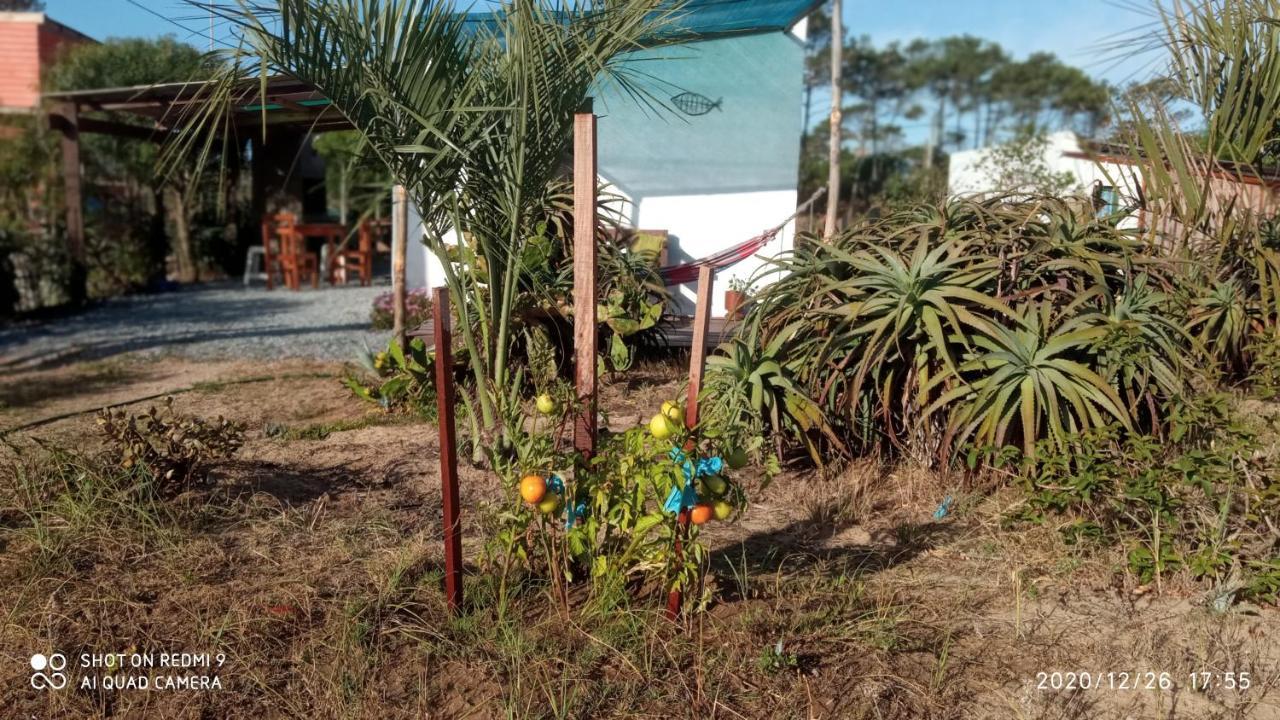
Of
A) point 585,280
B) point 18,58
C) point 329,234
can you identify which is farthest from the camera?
point 18,58

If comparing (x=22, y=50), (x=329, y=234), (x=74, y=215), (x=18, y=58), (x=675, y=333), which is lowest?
(x=675, y=333)

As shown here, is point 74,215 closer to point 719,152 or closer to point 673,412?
point 719,152

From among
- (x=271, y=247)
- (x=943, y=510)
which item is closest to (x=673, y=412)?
(x=943, y=510)

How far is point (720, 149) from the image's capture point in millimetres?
9578

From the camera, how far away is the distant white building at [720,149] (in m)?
9.39

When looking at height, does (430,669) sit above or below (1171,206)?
below

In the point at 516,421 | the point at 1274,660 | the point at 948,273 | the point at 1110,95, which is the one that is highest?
the point at 1110,95

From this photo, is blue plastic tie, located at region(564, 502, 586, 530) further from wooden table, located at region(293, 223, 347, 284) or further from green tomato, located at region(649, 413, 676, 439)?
wooden table, located at region(293, 223, 347, 284)

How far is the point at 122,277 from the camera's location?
13.0 meters

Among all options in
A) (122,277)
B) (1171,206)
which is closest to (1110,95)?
(1171,206)

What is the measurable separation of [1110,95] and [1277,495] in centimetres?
236

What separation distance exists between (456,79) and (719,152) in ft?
22.1

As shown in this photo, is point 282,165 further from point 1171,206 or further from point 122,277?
point 1171,206

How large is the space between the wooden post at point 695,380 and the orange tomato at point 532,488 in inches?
14.8
